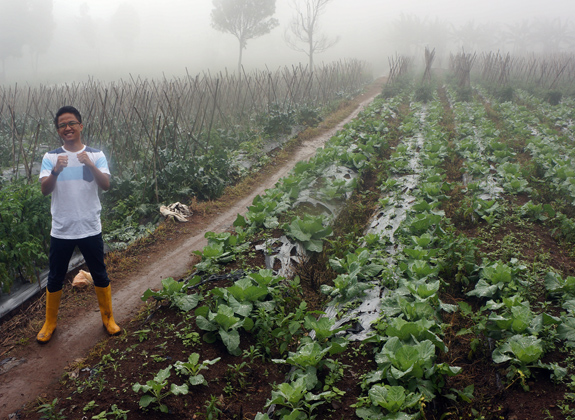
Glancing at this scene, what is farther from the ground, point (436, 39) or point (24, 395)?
point (436, 39)

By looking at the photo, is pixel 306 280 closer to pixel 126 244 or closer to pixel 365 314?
pixel 365 314

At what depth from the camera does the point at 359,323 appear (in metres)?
3.30

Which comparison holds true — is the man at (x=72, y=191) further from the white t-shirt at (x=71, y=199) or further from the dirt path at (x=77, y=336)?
the dirt path at (x=77, y=336)

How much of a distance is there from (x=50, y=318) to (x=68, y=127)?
190 centimetres

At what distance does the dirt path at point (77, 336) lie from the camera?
3.10 m

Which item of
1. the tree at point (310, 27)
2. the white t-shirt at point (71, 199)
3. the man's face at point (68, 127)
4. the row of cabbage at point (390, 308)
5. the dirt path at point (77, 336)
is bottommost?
the dirt path at point (77, 336)

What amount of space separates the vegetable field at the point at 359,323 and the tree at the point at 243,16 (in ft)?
102

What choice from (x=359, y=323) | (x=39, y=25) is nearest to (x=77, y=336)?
(x=359, y=323)

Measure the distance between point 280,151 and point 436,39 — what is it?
66.0 meters

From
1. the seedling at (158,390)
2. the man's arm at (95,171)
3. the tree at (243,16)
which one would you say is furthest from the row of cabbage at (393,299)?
the tree at (243,16)

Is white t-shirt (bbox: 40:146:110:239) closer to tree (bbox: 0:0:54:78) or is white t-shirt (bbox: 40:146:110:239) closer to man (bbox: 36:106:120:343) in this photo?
man (bbox: 36:106:120:343)

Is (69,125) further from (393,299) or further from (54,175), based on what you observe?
(393,299)

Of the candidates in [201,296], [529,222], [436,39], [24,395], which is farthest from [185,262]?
[436,39]

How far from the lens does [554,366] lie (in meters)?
2.52
